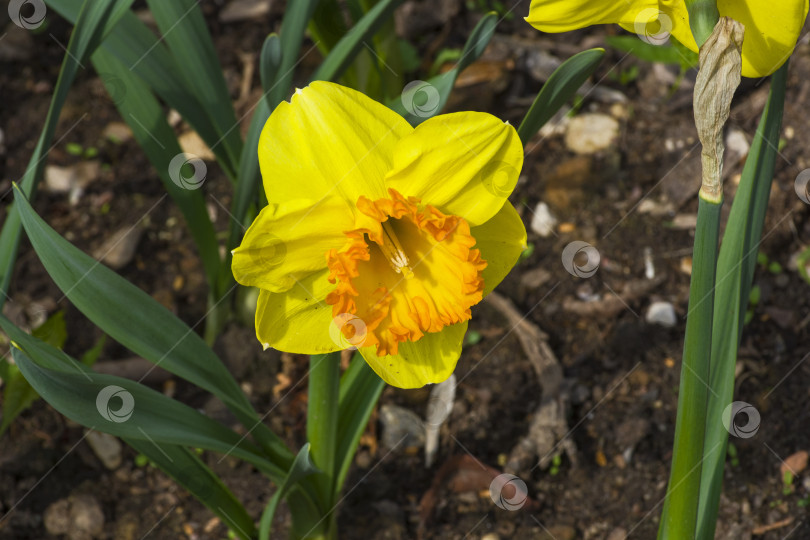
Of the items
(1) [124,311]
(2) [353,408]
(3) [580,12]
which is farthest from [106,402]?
(3) [580,12]

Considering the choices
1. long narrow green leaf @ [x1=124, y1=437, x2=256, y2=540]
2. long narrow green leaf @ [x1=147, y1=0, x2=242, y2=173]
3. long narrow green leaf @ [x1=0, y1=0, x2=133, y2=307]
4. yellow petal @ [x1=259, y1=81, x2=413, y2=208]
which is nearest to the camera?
yellow petal @ [x1=259, y1=81, x2=413, y2=208]

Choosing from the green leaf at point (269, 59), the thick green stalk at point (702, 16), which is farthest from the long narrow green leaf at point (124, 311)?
the thick green stalk at point (702, 16)

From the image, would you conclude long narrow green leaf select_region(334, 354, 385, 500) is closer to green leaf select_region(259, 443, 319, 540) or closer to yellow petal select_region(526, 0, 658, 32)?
green leaf select_region(259, 443, 319, 540)

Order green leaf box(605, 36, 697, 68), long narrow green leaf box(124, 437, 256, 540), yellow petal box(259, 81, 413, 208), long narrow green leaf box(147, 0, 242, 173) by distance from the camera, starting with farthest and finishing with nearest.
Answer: green leaf box(605, 36, 697, 68) < long narrow green leaf box(147, 0, 242, 173) < long narrow green leaf box(124, 437, 256, 540) < yellow petal box(259, 81, 413, 208)

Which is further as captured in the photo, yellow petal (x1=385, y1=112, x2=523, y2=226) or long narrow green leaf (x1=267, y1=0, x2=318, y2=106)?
long narrow green leaf (x1=267, y1=0, x2=318, y2=106)

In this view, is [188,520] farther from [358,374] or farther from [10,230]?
[10,230]

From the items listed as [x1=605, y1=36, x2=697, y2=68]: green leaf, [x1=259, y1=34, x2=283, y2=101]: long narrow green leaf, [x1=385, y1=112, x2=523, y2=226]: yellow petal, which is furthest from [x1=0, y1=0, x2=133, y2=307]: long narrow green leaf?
[x1=605, y1=36, x2=697, y2=68]: green leaf
